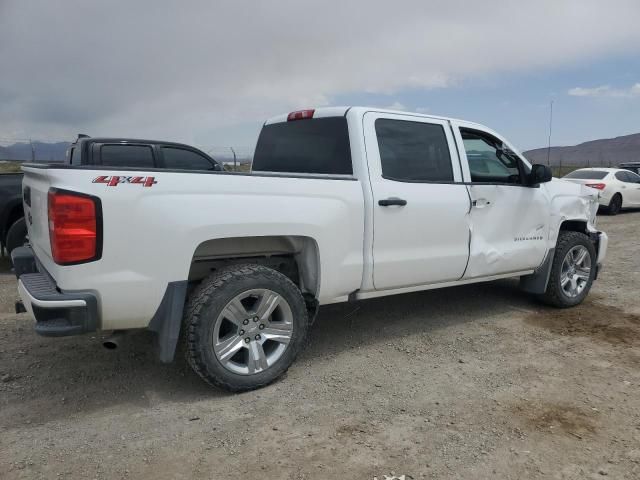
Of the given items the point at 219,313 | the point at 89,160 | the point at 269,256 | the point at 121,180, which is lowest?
the point at 219,313

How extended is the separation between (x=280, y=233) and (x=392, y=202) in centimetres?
98

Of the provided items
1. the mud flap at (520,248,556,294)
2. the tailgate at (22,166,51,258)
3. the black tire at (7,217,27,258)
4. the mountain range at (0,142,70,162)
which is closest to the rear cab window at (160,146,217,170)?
the black tire at (7,217,27,258)

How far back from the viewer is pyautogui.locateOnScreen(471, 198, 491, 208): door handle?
15.4 feet

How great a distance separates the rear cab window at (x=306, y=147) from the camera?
13.9 feet

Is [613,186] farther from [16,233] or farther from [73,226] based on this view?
[73,226]

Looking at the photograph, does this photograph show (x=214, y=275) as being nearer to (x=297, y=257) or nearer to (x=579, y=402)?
(x=297, y=257)

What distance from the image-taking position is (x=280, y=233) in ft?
11.8

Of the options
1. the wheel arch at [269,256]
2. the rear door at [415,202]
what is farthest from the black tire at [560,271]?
the wheel arch at [269,256]

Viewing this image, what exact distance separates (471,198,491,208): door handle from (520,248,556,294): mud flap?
1162mm

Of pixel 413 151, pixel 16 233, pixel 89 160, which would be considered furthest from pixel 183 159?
pixel 413 151

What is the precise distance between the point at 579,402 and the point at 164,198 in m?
2.94

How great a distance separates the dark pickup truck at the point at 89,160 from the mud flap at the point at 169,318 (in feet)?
12.4

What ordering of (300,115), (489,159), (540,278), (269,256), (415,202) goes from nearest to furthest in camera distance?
(269,256), (415,202), (300,115), (489,159), (540,278)

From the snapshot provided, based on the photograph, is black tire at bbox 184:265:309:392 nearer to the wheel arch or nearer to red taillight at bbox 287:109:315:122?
the wheel arch
